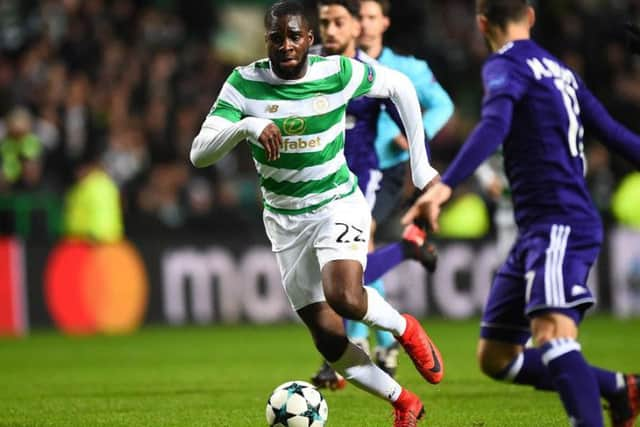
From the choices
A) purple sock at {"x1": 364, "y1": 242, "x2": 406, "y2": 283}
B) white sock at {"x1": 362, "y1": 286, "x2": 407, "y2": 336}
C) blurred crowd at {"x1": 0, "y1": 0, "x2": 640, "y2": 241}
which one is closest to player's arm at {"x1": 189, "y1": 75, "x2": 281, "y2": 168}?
white sock at {"x1": 362, "y1": 286, "x2": 407, "y2": 336}

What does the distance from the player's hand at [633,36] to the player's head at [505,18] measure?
3.13ft

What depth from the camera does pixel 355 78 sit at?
6297mm

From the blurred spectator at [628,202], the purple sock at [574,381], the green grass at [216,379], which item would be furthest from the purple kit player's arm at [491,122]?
the blurred spectator at [628,202]

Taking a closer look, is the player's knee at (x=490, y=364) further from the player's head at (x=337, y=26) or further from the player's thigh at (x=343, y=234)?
the player's head at (x=337, y=26)

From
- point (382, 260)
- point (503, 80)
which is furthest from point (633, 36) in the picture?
point (382, 260)

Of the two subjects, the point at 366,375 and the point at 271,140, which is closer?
the point at 271,140

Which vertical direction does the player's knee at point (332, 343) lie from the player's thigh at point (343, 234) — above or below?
below

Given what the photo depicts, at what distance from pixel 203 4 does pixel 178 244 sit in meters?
6.30

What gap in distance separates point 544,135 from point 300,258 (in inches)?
60.4

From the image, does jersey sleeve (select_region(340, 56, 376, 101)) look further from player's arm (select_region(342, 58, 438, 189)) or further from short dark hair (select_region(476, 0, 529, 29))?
short dark hair (select_region(476, 0, 529, 29))

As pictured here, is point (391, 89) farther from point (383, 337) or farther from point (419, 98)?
point (383, 337)

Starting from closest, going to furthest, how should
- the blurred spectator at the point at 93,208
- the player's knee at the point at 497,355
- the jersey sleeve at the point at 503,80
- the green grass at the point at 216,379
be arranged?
the jersey sleeve at the point at 503,80, the player's knee at the point at 497,355, the green grass at the point at 216,379, the blurred spectator at the point at 93,208

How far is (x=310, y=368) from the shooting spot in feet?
33.4

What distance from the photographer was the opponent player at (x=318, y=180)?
6109 millimetres
